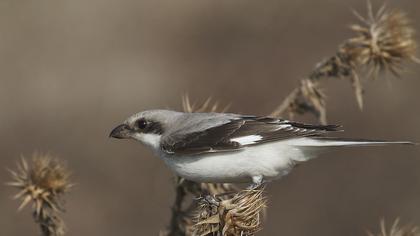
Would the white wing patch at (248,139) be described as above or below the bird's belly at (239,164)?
above

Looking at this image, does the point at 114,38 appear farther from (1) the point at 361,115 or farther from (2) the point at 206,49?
(1) the point at 361,115

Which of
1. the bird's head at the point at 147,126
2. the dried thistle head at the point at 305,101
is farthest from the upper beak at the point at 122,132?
the dried thistle head at the point at 305,101

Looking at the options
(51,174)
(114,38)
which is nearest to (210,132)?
(51,174)

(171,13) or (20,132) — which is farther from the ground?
(171,13)

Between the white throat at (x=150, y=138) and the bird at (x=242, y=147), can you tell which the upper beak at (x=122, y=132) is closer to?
the white throat at (x=150, y=138)

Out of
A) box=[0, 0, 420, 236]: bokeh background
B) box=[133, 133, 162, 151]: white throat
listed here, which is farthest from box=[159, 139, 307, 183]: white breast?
box=[0, 0, 420, 236]: bokeh background

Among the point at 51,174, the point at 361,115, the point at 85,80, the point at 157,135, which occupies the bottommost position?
the point at 51,174
